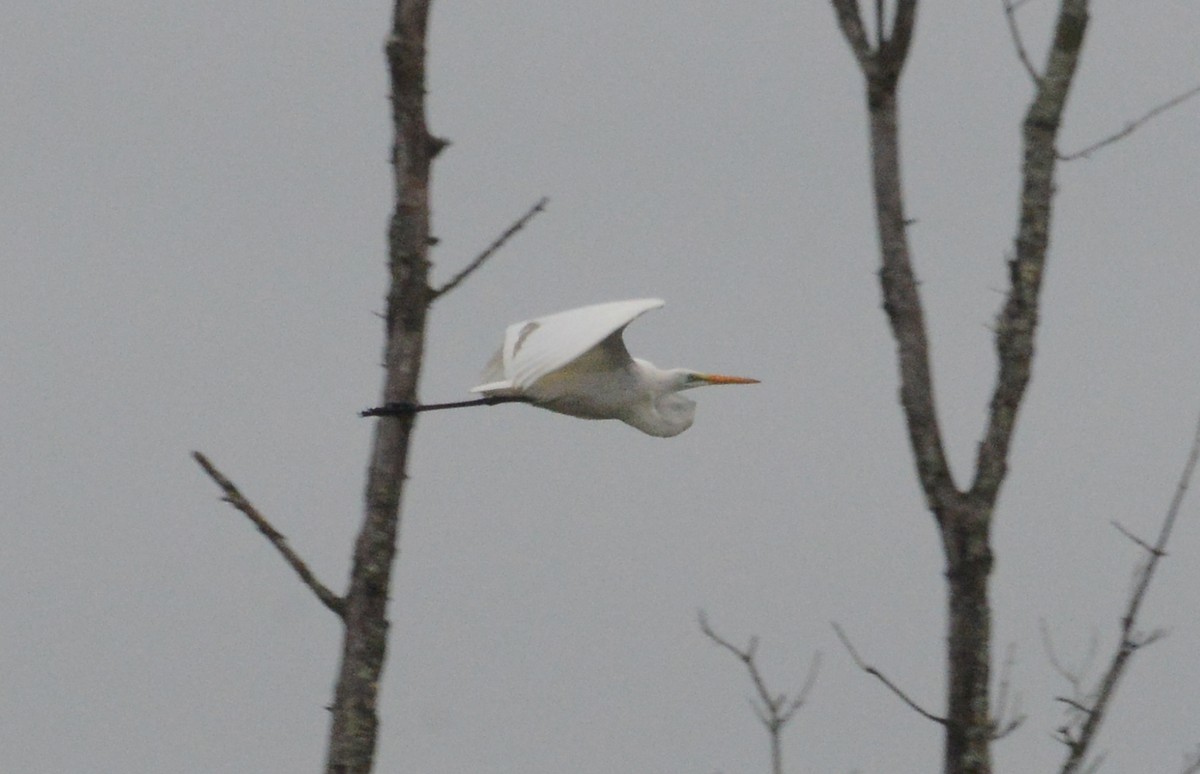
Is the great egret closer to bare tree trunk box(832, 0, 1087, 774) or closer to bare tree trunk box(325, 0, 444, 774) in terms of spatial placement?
bare tree trunk box(325, 0, 444, 774)

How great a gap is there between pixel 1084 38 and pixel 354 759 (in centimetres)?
335

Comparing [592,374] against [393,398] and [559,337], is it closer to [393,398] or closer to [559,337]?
[559,337]

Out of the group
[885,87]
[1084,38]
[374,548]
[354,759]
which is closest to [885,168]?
[885,87]

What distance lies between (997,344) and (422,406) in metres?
2.12

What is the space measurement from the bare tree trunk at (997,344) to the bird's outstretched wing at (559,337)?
1286 millimetres

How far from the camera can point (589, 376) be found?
934 cm

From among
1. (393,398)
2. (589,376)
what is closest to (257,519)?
(393,398)

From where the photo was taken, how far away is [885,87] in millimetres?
7043

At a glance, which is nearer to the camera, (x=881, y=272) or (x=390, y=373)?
(x=881, y=272)

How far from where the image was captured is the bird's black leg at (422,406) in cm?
741

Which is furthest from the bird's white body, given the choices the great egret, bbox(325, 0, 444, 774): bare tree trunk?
bbox(325, 0, 444, 774): bare tree trunk

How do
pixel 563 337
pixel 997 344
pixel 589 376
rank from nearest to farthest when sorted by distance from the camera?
1. pixel 997 344
2. pixel 563 337
3. pixel 589 376

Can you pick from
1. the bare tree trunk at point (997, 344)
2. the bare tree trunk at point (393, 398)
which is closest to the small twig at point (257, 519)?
the bare tree trunk at point (393, 398)

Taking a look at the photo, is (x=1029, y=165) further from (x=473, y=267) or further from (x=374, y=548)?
(x=374, y=548)
